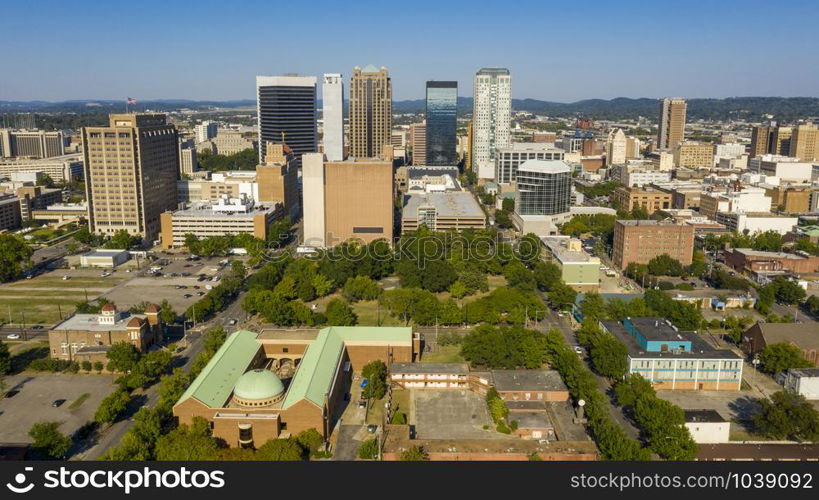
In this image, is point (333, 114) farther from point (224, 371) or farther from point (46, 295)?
point (224, 371)

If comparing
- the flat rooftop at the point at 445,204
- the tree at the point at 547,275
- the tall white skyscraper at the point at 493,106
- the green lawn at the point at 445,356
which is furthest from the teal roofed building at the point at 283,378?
the tall white skyscraper at the point at 493,106

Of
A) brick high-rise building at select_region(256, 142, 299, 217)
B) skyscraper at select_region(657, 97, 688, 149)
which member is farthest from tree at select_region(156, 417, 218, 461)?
skyscraper at select_region(657, 97, 688, 149)

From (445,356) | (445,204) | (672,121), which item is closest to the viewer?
(445,356)

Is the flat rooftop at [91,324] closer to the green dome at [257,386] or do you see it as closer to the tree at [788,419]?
the green dome at [257,386]

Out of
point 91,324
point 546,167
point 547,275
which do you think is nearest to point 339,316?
point 91,324

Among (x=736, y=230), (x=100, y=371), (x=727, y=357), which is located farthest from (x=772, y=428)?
(x=736, y=230)

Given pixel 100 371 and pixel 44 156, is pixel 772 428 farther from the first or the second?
pixel 44 156

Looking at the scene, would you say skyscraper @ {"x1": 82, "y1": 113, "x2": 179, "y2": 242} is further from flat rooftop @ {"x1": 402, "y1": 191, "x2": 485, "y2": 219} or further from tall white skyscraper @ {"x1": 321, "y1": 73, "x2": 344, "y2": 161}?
tall white skyscraper @ {"x1": 321, "y1": 73, "x2": 344, "y2": 161}
